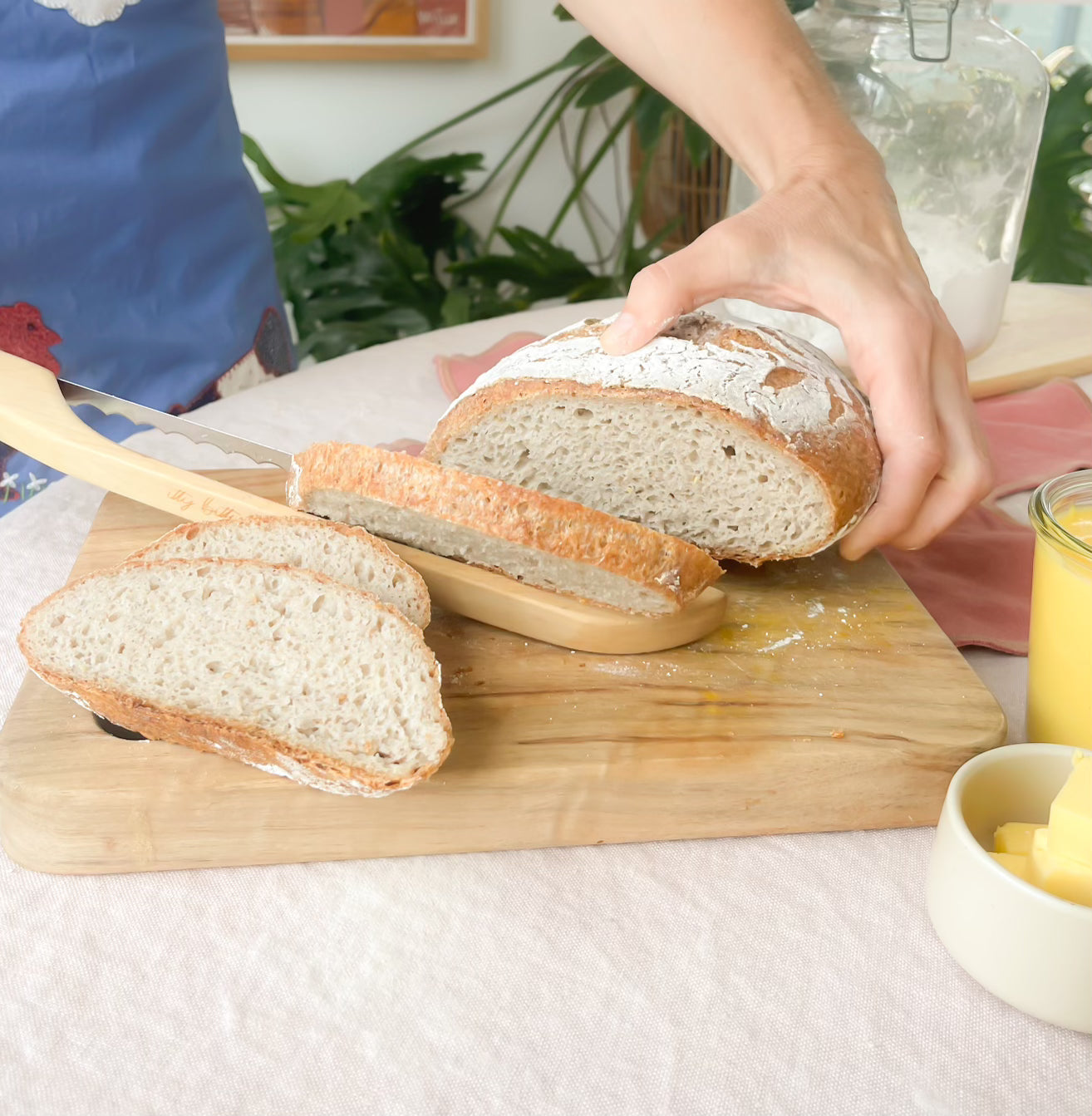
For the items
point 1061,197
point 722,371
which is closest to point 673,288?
point 722,371

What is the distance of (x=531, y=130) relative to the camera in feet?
14.1

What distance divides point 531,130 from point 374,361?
2.49 m

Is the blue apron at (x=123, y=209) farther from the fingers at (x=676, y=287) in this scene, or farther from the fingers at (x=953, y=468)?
the fingers at (x=953, y=468)

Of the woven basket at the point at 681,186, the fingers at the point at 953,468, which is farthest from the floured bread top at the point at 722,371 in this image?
the woven basket at the point at 681,186

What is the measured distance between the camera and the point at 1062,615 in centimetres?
106

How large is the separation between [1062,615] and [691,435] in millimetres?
485

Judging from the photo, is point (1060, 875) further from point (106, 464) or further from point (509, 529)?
point (106, 464)

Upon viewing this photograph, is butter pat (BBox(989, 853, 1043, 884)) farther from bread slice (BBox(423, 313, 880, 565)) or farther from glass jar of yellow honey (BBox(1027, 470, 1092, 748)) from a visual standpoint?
bread slice (BBox(423, 313, 880, 565))

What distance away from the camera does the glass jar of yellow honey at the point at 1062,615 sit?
1036 mm

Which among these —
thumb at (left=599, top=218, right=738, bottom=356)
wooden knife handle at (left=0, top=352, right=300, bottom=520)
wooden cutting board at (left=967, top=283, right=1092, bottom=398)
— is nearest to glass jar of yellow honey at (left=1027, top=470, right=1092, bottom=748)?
thumb at (left=599, top=218, right=738, bottom=356)

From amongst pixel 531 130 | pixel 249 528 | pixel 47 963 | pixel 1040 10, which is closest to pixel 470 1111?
pixel 47 963

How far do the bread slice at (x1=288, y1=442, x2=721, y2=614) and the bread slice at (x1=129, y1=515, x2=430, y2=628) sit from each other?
2.6 inches

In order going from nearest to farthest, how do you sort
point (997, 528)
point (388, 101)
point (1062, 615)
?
point (1062, 615)
point (997, 528)
point (388, 101)

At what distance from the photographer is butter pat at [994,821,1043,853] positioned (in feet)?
3.00
